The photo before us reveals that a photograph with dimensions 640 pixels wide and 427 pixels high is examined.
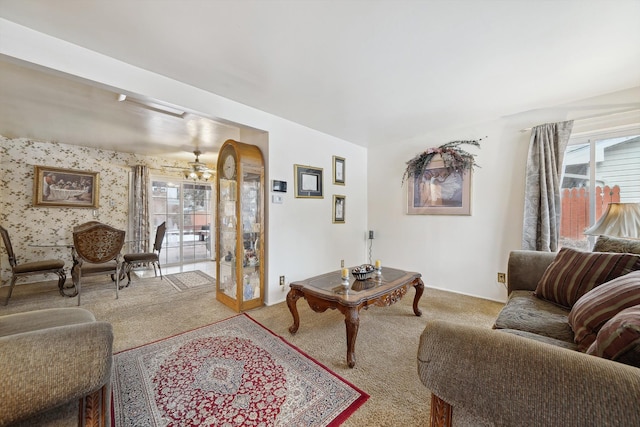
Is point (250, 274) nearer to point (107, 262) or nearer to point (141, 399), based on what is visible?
point (141, 399)

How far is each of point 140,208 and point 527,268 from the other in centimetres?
604

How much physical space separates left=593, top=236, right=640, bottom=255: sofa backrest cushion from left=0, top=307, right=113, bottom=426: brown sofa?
2.98 m

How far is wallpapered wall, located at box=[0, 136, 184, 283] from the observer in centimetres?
370

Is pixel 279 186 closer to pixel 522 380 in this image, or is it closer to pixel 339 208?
pixel 339 208

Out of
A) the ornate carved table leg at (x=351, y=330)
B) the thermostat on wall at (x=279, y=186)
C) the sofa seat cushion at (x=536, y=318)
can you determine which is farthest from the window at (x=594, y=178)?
the thermostat on wall at (x=279, y=186)

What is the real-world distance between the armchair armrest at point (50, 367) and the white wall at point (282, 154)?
6.43 ft

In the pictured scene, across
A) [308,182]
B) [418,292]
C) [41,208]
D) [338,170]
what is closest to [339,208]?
[338,170]

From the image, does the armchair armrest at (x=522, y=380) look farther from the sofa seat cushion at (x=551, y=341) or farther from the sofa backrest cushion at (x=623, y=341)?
the sofa seat cushion at (x=551, y=341)

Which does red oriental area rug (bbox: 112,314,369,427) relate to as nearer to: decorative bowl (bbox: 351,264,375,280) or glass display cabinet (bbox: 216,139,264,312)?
glass display cabinet (bbox: 216,139,264,312)

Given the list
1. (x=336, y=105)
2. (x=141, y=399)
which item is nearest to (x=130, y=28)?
(x=336, y=105)

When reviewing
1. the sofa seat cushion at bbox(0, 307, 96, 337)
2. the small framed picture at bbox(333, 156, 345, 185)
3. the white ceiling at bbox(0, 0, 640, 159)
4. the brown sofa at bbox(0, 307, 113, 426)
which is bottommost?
the sofa seat cushion at bbox(0, 307, 96, 337)

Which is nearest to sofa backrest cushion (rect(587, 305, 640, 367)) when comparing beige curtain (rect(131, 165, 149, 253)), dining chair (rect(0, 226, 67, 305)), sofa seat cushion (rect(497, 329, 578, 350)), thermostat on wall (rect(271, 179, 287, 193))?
sofa seat cushion (rect(497, 329, 578, 350))

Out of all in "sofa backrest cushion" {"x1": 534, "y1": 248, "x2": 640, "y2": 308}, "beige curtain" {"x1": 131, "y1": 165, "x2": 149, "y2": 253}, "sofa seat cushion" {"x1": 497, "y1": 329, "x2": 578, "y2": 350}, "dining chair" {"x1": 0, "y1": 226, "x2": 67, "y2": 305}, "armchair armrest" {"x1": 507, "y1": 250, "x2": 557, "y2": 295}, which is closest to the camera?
"sofa seat cushion" {"x1": 497, "y1": 329, "x2": 578, "y2": 350}

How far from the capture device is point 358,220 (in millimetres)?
4305
